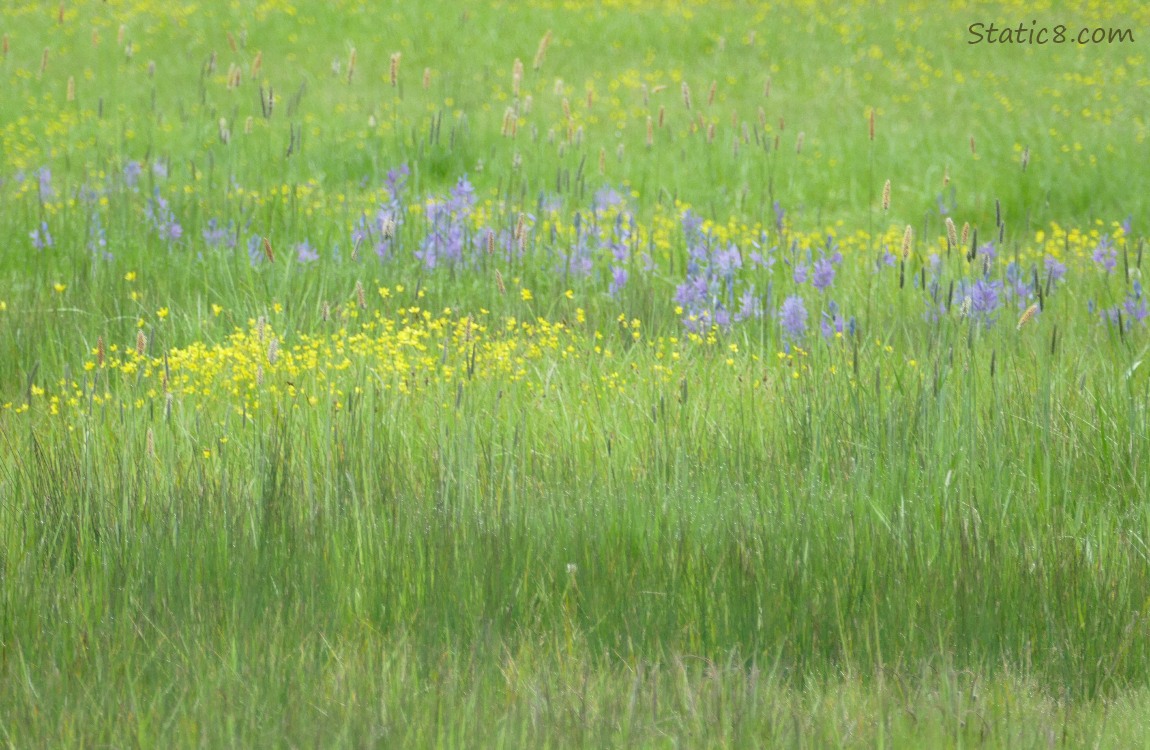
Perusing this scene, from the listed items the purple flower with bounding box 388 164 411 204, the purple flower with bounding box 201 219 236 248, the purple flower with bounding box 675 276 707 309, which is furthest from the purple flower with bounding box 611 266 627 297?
the purple flower with bounding box 201 219 236 248

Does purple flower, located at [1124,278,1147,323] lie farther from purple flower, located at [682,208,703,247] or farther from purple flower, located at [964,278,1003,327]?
purple flower, located at [682,208,703,247]

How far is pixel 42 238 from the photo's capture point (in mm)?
5234

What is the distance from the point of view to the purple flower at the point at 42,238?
16.7ft

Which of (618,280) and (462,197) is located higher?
(462,197)

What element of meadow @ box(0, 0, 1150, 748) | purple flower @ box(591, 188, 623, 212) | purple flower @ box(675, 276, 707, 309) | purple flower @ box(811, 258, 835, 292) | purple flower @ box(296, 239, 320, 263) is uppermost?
purple flower @ box(591, 188, 623, 212)

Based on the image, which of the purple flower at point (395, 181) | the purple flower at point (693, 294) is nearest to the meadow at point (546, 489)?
the purple flower at point (693, 294)

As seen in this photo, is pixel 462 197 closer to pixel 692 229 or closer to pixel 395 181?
pixel 395 181

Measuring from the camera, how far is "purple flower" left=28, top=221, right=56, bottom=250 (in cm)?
509

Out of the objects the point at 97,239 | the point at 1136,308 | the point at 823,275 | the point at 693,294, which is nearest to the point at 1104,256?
the point at 1136,308

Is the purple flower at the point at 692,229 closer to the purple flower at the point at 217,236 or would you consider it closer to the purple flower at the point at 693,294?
the purple flower at the point at 693,294

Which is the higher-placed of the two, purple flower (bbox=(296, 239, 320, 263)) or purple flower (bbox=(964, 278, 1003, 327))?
purple flower (bbox=(296, 239, 320, 263))

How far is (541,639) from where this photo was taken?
2.26 m

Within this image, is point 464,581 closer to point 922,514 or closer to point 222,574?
point 222,574

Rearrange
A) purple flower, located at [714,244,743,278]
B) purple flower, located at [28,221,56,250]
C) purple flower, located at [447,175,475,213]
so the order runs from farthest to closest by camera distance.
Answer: purple flower, located at [447,175,475,213], purple flower, located at [28,221,56,250], purple flower, located at [714,244,743,278]
